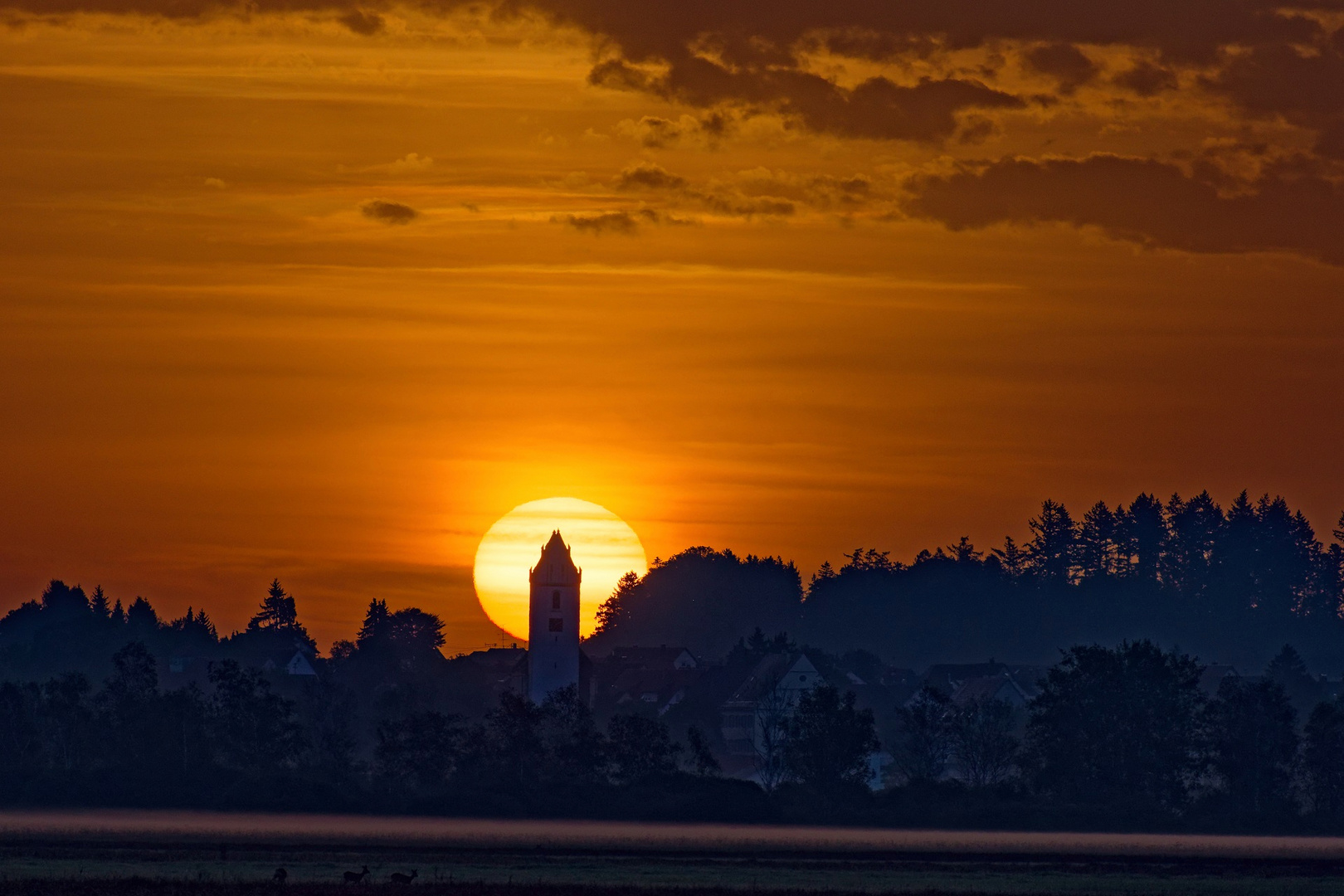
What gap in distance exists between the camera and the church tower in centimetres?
18162

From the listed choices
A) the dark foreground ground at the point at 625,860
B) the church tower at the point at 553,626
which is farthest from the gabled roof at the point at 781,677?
the dark foreground ground at the point at 625,860

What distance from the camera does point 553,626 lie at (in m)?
182

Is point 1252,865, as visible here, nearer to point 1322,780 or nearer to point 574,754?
point 1322,780

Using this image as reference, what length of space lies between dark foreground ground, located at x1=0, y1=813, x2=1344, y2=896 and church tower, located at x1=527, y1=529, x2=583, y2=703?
6540 cm

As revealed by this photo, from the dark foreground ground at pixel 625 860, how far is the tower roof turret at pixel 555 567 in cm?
6715

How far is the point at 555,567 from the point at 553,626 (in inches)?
208

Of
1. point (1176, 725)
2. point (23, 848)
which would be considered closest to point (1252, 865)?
point (1176, 725)

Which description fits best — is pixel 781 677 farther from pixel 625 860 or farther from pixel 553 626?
pixel 625 860

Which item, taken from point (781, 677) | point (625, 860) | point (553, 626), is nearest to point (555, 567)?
point (553, 626)

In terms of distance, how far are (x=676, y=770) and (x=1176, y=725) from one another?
3150 cm

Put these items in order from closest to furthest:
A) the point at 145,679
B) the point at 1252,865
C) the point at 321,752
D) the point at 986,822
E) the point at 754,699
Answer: the point at 1252,865 < the point at 986,822 < the point at 321,752 < the point at 145,679 < the point at 754,699

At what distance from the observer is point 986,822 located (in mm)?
119250

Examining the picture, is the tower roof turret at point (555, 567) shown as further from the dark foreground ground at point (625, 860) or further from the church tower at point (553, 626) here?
the dark foreground ground at point (625, 860)

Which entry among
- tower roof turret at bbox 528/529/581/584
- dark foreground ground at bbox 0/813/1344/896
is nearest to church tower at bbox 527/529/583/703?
tower roof turret at bbox 528/529/581/584
